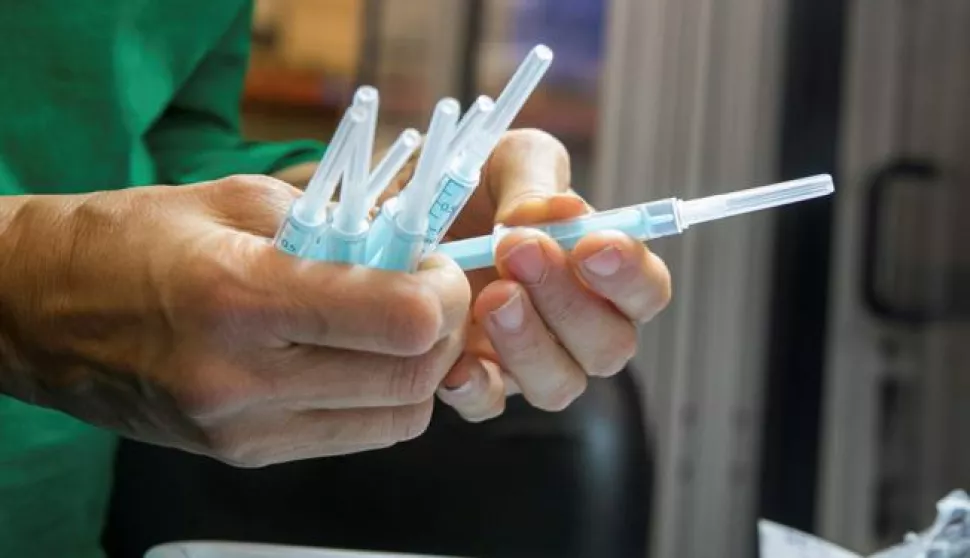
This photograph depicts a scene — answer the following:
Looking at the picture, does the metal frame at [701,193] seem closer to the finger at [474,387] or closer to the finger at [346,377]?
the finger at [474,387]

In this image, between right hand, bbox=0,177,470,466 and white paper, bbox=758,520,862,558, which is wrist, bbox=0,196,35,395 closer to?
right hand, bbox=0,177,470,466

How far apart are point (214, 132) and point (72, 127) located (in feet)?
0.50

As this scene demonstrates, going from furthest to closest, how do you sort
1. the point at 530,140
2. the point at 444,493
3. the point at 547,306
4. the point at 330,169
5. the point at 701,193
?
the point at 701,193, the point at 444,493, the point at 530,140, the point at 547,306, the point at 330,169

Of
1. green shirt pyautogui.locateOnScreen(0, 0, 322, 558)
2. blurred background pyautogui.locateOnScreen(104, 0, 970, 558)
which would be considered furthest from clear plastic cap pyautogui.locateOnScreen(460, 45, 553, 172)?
blurred background pyautogui.locateOnScreen(104, 0, 970, 558)

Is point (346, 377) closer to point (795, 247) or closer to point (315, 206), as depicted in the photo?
point (315, 206)

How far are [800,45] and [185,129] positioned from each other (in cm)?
79

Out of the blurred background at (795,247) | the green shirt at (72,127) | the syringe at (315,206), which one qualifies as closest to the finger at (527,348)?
the syringe at (315,206)

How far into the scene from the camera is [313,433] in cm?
38

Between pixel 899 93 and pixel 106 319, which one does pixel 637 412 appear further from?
pixel 899 93

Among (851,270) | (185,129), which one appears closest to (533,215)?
(185,129)

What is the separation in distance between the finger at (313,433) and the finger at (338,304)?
2.1 inches

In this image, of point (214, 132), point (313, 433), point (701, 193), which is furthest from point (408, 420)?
point (701, 193)

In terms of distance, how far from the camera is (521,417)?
0.64 m

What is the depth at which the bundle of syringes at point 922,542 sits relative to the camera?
1.63 feet
